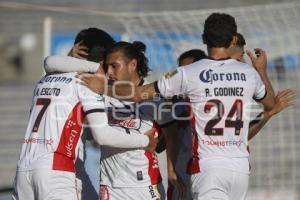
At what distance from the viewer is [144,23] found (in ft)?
30.3

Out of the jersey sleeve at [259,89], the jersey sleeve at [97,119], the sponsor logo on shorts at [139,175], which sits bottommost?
the sponsor logo on shorts at [139,175]

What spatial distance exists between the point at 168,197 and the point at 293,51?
14.4ft

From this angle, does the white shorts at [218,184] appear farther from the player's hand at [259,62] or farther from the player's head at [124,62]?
the player's head at [124,62]

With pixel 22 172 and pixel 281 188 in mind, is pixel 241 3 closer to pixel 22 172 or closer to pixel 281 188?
pixel 281 188

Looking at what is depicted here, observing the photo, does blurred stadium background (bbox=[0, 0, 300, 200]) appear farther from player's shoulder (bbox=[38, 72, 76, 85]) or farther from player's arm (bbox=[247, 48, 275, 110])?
player's arm (bbox=[247, 48, 275, 110])

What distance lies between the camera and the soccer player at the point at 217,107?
17.3 ft

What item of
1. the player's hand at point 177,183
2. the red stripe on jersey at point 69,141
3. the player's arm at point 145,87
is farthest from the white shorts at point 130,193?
the player's arm at point 145,87

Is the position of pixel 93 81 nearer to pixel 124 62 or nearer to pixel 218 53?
pixel 124 62

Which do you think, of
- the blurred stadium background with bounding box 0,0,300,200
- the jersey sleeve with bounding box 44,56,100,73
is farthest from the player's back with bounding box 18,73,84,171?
the blurred stadium background with bounding box 0,0,300,200

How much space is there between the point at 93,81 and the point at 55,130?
422mm

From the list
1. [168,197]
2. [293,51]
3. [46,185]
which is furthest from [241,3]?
[46,185]

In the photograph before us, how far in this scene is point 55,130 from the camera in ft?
16.8

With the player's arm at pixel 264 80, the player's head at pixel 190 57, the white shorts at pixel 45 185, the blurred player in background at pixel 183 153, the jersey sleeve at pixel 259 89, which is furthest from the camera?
the player's head at pixel 190 57

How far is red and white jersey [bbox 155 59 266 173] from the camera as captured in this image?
5.30 meters
